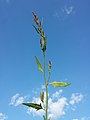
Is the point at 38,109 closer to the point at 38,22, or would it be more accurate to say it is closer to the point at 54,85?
the point at 54,85

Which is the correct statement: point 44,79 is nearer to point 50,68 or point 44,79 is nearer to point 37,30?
point 50,68

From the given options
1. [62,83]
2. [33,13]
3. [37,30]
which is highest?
[33,13]

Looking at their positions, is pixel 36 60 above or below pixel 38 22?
Result: below

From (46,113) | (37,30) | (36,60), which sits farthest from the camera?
(36,60)

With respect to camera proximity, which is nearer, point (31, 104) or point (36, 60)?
point (31, 104)

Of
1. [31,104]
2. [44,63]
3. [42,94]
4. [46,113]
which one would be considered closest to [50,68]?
[44,63]

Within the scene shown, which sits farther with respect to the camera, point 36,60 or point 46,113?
point 36,60

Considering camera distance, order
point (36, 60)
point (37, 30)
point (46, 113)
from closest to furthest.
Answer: point (46, 113) < point (37, 30) < point (36, 60)

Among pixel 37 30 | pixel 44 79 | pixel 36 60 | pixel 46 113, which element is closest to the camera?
pixel 46 113

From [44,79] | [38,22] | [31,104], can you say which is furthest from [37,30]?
[31,104]
